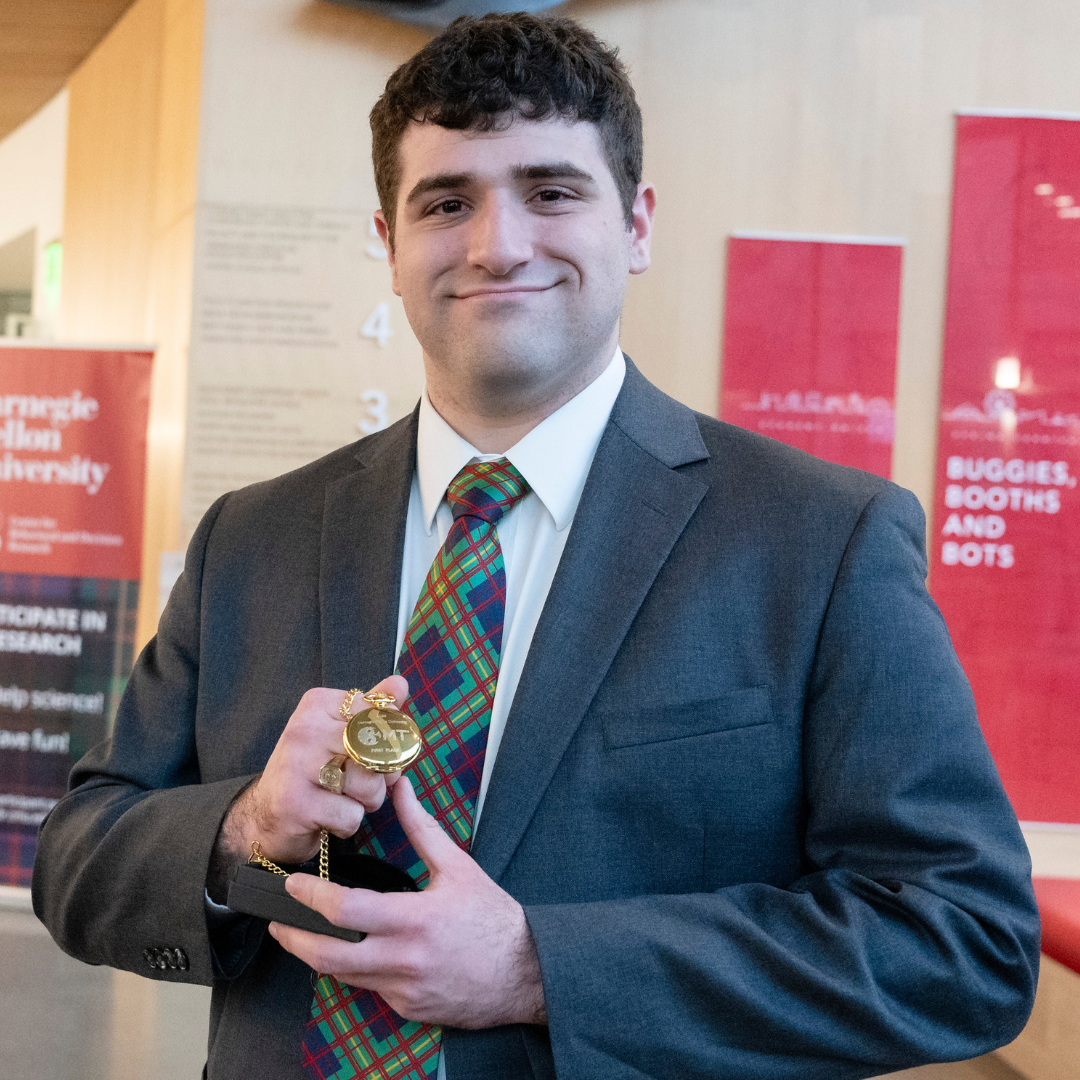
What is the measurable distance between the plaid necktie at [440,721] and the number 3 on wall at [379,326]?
310 cm

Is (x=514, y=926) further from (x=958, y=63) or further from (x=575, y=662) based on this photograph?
(x=958, y=63)

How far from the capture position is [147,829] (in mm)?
1229

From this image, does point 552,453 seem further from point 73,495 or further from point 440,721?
point 73,495

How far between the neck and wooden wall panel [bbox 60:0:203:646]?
3.37 metres

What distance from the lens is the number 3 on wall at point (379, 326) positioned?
4.31 metres

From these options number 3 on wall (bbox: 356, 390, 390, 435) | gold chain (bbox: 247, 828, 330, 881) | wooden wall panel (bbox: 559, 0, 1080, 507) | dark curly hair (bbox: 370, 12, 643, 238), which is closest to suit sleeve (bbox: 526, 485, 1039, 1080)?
gold chain (bbox: 247, 828, 330, 881)

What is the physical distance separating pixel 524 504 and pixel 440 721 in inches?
11.9

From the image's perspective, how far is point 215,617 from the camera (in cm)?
139

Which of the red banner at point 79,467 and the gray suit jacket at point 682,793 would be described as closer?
the gray suit jacket at point 682,793

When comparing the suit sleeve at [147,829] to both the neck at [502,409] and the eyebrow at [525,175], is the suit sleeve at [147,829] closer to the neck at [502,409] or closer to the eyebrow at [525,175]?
the neck at [502,409]

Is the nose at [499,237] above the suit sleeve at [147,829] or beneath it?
above

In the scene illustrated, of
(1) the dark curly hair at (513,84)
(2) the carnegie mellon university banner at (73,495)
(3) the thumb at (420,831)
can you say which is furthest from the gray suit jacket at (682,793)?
(2) the carnegie mellon university banner at (73,495)

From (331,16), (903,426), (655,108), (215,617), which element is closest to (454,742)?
(215,617)

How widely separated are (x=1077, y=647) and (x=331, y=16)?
150 inches
